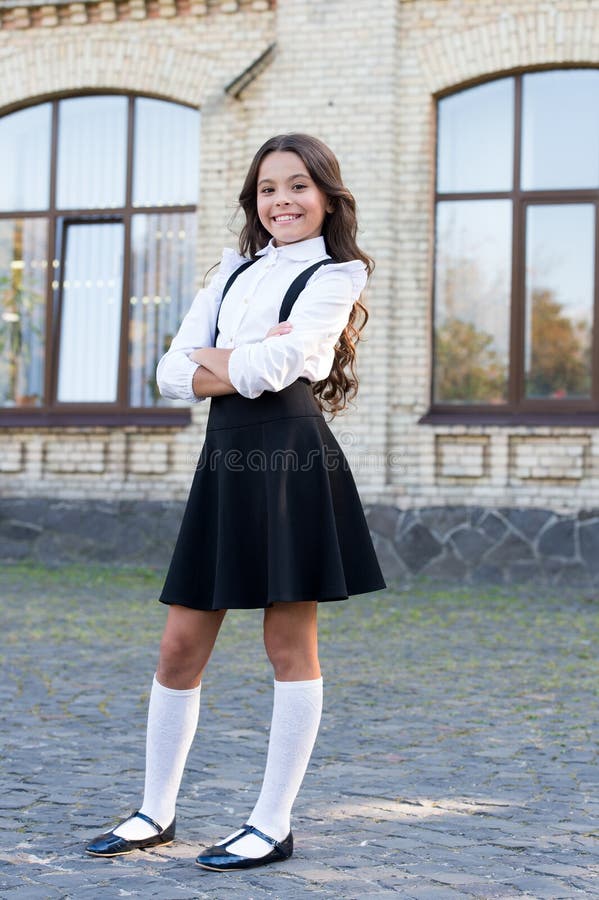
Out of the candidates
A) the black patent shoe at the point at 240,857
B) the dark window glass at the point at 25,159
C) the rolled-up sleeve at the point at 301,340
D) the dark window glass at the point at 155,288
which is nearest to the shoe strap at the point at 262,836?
the black patent shoe at the point at 240,857

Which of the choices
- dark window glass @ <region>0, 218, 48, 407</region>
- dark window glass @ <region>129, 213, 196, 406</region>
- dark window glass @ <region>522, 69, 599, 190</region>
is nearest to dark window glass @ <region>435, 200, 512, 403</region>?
dark window glass @ <region>522, 69, 599, 190</region>

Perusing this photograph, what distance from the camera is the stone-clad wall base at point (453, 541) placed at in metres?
10.9

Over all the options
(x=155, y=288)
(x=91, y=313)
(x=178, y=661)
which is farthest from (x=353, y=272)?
(x=91, y=313)


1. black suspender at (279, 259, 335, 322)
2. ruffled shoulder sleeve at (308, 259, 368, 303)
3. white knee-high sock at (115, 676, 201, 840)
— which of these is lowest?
white knee-high sock at (115, 676, 201, 840)

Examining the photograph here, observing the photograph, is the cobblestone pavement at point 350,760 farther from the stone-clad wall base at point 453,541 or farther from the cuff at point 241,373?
the stone-clad wall base at point 453,541

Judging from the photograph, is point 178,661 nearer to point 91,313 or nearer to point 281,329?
point 281,329

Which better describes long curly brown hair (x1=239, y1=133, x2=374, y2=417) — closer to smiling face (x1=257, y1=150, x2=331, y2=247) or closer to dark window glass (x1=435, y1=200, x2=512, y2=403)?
smiling face (x1=257, y1=150, x2=331, y2=247)

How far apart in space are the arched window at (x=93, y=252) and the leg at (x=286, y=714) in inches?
361

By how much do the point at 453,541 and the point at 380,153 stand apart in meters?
3.65

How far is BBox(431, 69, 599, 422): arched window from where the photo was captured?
1155cm

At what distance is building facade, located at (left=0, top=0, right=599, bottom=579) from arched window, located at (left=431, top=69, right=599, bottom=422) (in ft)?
0.06

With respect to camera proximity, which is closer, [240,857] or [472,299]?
[240,857]

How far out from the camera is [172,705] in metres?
3.40

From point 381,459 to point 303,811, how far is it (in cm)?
760
